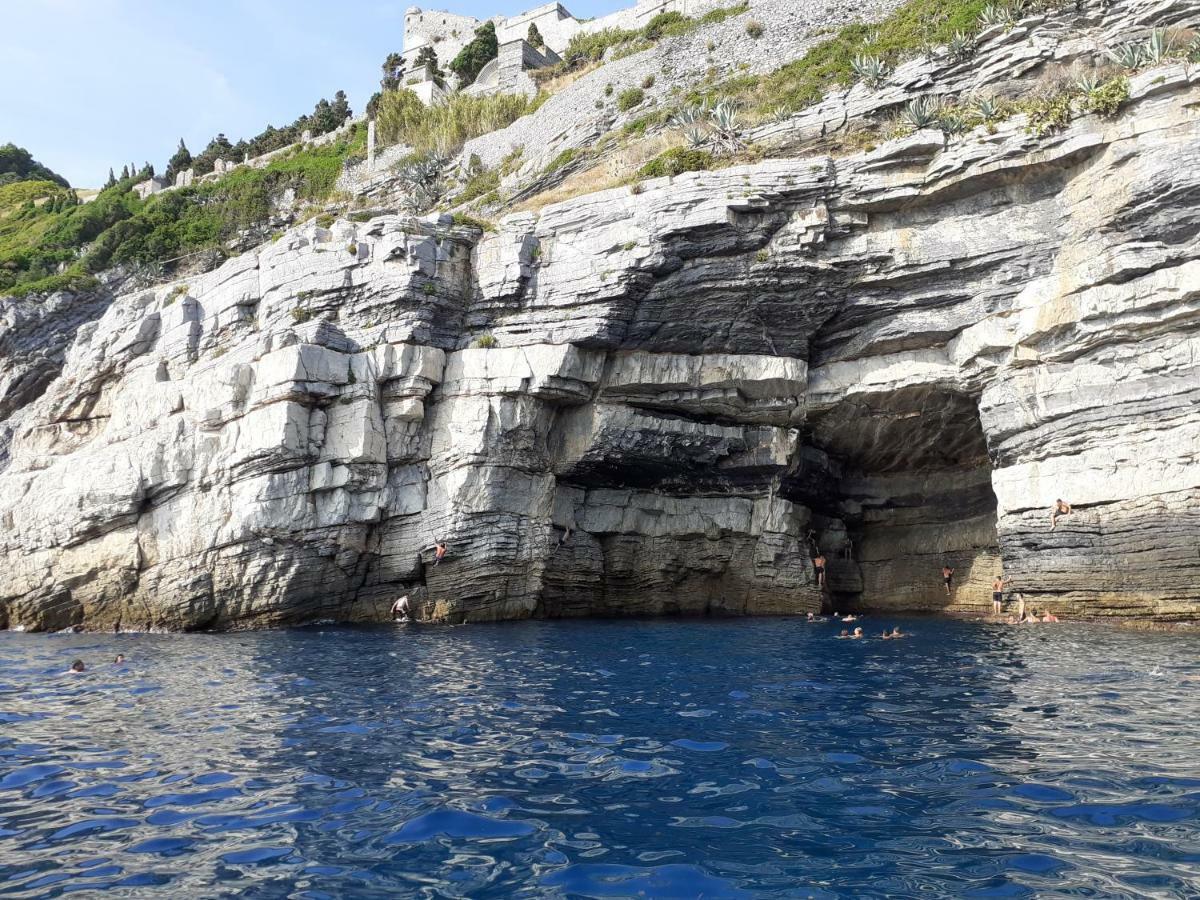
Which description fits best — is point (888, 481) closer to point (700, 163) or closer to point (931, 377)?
point (931, 377)

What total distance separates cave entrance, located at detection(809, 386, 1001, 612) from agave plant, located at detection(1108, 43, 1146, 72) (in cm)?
965

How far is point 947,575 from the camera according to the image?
2869 cm

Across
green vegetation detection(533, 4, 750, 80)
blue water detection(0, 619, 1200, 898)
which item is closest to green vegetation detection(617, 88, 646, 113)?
green vegetation detection(533, 4, 750, 80)

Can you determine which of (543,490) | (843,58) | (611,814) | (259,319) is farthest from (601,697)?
(843,58)

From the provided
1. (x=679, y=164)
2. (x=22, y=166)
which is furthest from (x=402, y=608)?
(x=22, y=166)

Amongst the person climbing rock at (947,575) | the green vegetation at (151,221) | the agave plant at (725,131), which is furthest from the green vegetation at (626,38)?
the person climbing rock at (947,575)

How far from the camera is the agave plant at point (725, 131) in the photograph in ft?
94.8

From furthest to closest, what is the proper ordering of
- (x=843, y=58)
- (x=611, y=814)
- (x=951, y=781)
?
(x=843, y=58)
(x=951, y=781)
(x=611, y=814)

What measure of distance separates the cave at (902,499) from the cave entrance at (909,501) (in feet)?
0.12

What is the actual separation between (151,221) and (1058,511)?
49.3m

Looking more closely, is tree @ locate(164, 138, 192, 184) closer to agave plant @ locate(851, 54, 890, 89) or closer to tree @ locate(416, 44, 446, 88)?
tree @ locate(416, 44, 446, 88)

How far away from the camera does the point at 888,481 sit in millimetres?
30156

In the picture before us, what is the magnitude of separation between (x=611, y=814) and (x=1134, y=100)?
2266 centimetres

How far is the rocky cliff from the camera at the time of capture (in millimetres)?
21422
